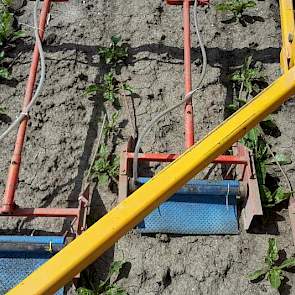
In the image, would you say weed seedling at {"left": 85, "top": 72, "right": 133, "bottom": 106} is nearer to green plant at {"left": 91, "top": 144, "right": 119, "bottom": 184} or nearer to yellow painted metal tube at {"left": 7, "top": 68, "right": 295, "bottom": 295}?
green plant at {"left": 91, "top": 144, "right": 119, "bottom": 184}

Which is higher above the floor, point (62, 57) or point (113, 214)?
point (62, 57)

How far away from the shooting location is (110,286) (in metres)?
2.46

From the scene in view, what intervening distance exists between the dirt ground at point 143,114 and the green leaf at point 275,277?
→ 42mm

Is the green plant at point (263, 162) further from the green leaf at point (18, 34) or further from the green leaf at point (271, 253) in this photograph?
the green leaf at point (18, 34)

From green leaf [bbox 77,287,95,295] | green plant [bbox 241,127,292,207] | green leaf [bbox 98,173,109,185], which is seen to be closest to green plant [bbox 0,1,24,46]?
green leaf [bbox 98,173,109,185]

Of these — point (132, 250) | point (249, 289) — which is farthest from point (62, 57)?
point (249, 289)

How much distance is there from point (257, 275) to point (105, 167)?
0.92m

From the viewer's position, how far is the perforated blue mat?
2.60 meters

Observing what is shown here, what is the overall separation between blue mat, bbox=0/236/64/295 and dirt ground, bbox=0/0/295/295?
22 cm

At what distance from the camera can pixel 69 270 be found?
1390 mm

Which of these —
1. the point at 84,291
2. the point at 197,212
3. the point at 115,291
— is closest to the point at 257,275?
the point at 197,212

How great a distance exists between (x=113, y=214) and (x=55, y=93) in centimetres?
181

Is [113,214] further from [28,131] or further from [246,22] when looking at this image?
[246,22]

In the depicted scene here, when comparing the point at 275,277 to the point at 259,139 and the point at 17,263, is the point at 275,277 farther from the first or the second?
the point at 17,263
